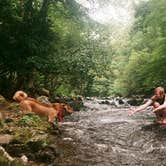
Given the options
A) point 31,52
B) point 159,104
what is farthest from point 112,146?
point 31,52

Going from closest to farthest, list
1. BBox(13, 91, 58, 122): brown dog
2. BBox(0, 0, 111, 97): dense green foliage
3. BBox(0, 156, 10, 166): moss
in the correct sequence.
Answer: BBox(0, 156, 10, 166): moss → BBox(13, 91, 58, 122): brown dog → BBox(0, 0, 111, 97): dense green foliage

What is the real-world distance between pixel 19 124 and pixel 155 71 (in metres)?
23.1

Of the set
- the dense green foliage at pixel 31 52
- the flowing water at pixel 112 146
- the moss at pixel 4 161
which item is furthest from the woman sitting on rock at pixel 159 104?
the dense green foliage at pixel 31 52

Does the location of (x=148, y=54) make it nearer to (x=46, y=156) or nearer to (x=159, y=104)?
(x=159, y=104)

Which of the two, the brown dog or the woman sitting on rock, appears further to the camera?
the brown dog

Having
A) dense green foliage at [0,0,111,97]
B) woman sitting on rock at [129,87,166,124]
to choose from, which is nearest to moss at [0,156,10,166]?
woman sitting on rock at [129,87,166,124]

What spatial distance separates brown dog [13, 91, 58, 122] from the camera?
10516 mm

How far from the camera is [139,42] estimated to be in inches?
2117

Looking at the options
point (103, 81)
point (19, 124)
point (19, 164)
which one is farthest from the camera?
point (103, 81)

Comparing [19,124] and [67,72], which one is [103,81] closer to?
[67,72]

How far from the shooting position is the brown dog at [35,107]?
34.5ft

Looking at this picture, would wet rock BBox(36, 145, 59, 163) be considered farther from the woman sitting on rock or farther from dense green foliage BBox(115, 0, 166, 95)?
dense green foliage BBox(115, 0, 166, 95)

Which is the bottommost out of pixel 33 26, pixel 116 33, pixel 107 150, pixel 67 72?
pixel 107 150

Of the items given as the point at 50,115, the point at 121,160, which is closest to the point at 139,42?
the point at 50,115
